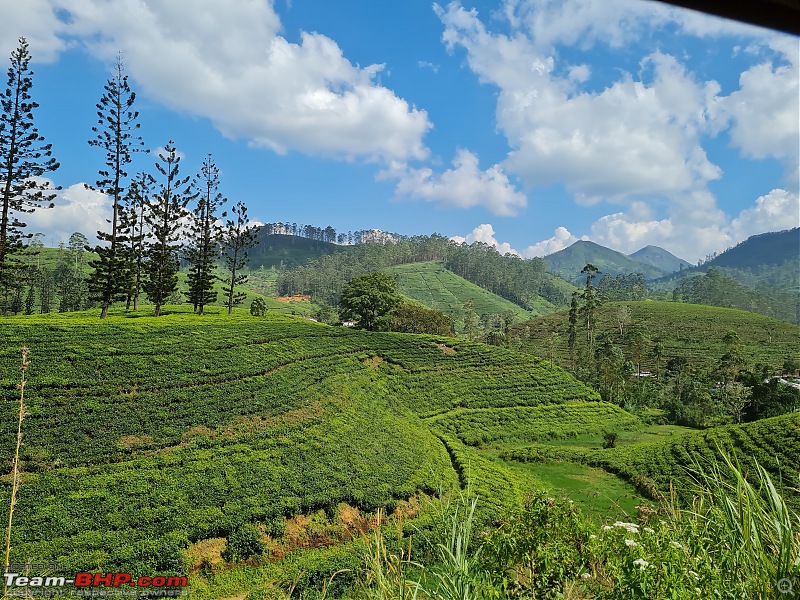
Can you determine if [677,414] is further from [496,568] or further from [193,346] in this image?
[496,568]

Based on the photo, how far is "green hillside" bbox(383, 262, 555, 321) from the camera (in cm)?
10888

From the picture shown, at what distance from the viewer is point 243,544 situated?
40.9ft

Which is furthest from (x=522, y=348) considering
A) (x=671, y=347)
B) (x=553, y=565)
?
(x=553, y=565)

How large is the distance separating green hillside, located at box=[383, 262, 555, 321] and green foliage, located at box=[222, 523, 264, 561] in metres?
87.2

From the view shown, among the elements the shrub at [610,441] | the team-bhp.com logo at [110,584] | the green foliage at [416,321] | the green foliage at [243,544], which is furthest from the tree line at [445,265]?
the team-bhp.com logo at [110,584]

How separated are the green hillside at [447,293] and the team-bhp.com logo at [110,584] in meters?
89.7

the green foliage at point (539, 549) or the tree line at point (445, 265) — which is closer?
the green foliage at point (539, 549)

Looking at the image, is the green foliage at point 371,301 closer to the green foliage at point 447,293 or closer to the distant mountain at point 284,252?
the green foliage at point 447,293

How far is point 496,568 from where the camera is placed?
137 inches

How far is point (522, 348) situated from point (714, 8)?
65.5m

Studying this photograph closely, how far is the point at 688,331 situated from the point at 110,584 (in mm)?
83034

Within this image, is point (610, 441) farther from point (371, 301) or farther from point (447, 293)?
point (447, 293)

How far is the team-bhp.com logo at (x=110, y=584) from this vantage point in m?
9.11

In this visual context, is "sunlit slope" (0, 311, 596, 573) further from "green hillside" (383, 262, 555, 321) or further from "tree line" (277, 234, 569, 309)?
"tree line" (277, 234, 569, 309)
